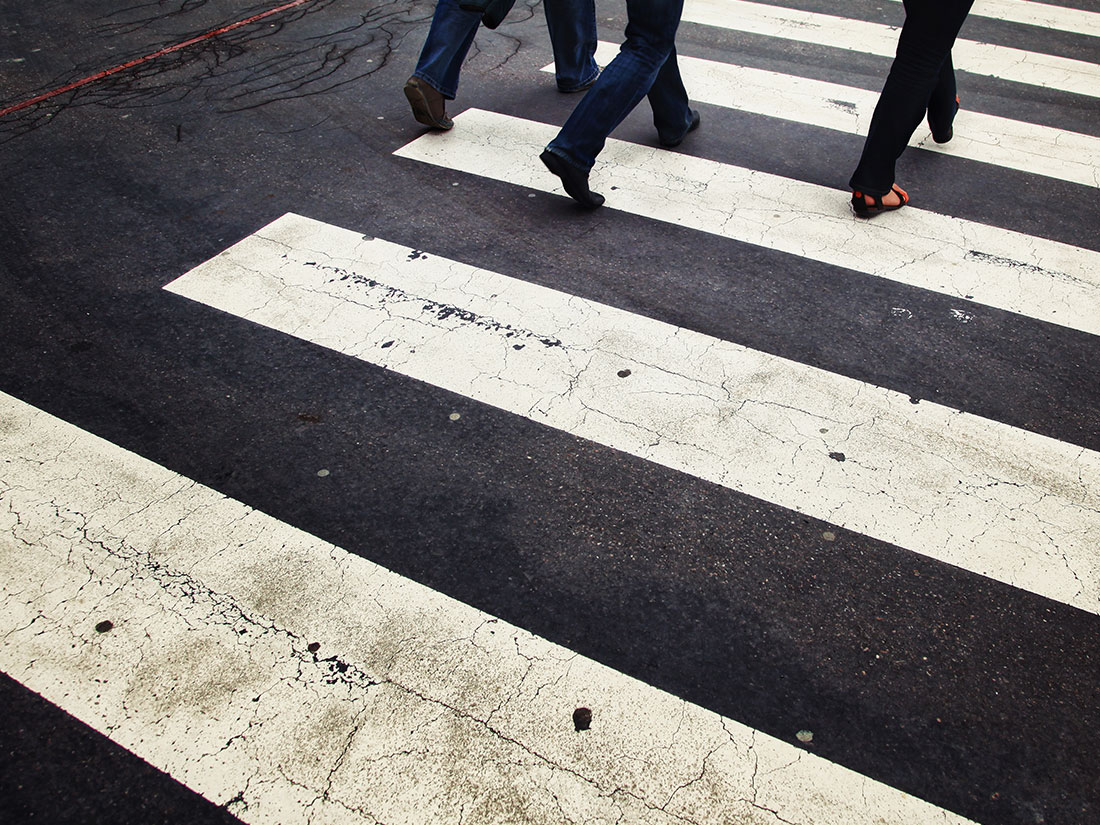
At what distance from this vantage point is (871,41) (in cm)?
670

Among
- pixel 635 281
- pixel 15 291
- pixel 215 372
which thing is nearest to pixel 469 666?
pixel 215 372

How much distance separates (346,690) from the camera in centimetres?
231

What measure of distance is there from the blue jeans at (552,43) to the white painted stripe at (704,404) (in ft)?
5.05

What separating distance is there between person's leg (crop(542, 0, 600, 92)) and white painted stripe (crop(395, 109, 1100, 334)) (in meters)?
0.65

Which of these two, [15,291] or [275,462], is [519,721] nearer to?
[275,462]

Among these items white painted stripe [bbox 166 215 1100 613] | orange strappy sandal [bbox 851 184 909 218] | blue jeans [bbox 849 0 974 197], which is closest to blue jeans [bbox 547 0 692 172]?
white painted stripe [bbox 166 215 1100 613]

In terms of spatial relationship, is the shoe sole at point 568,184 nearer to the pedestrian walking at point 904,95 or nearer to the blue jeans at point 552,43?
the blue jeans at point 552,43

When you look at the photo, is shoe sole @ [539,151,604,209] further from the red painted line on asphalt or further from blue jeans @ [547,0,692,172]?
the red painted line on asphalt

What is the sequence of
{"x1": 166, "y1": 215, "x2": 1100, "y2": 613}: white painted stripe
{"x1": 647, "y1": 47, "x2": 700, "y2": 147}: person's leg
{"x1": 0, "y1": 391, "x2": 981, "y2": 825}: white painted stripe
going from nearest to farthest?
{"x1": 0, "y1": 391, "x2": 981, "y2": 825}: white painted stripe
{"x1": 166, "y1": 215, "x2": 1100, "y2": 613}: white painted stripe
{"x1": 647, "y1": 47, "x2": 700, "y2": 147}: person's leg

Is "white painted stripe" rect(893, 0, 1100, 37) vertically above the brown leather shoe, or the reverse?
the brown leather shoe

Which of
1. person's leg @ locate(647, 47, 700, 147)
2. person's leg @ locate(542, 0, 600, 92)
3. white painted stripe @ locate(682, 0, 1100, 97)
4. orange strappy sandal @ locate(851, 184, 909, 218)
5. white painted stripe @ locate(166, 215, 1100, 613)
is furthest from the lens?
white painted stripe @ locate(682, 0, 1100, 97)

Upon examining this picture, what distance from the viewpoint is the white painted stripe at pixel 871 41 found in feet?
20.3

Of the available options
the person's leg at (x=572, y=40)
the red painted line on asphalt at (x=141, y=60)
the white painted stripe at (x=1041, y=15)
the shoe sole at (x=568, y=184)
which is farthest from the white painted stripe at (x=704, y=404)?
the white painted stripe at (x=1041, y=15)

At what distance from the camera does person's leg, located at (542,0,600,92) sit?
5621mm
